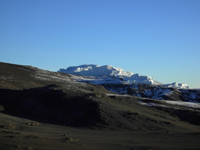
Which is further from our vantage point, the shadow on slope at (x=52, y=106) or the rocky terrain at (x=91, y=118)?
the shadow on slope at (x=52, y=106)

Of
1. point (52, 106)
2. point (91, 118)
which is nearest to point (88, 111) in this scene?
point (91, 118)

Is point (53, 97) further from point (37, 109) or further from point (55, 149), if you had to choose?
point (55, 149)

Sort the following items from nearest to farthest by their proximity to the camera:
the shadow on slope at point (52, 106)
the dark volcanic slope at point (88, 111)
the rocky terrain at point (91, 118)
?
the rocky terrain at point (91, 118) < the dark volcanic slope at point (88, 111) < the shadow on slope at point (52, 106)

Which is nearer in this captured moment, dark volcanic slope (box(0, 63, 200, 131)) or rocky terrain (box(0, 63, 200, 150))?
rocky terrain (box(0, 63, 200, 150))

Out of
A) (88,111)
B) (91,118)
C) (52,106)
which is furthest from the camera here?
(52,106)

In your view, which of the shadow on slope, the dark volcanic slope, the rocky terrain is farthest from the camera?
the shadow on slope

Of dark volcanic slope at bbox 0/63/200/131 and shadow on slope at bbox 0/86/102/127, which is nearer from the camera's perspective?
dark volcanic slope at bbox 0/63/200/131

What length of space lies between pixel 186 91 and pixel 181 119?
299ft

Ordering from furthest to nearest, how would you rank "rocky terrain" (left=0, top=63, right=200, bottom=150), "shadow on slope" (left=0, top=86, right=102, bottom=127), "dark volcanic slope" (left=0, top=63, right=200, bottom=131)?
"shadow on slope" (left=0, top=86, right=102, bottom=127) → "dark volcanic slope" (left=0, top=63, right=200, bottom=131) → "rocky terrain" (left=0, top=63, right=200, bottom=150)

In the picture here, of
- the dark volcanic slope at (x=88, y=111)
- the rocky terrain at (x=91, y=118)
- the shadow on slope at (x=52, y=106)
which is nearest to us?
the rocky terrain at (x=91, y=118)

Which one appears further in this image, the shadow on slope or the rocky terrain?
the shadow on slope

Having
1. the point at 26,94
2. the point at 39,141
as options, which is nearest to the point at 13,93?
the point at 26,94

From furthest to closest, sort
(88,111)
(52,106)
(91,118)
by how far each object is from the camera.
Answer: (52,106)
(88,111)
(91,118)

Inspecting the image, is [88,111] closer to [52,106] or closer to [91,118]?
[91,118]
